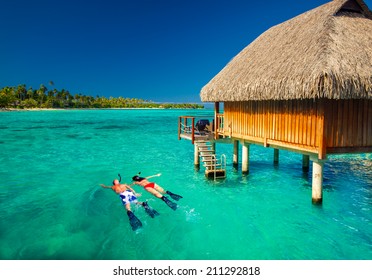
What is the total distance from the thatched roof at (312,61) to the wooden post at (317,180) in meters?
2.54

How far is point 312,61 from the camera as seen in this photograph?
10062 millimetres

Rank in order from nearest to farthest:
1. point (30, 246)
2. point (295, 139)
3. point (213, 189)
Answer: point (30, 246), point (295, 139), point (213, 189)

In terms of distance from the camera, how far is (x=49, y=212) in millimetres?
11938

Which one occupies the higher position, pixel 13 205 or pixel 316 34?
pixel 316 34

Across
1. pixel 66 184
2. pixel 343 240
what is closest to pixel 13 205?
pixel 66 184

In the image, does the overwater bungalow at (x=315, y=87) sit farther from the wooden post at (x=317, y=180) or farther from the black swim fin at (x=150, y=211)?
the black swim fin at (x=150, y=211)

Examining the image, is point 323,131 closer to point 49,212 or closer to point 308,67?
point 308,67

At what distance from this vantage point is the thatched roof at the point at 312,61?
9.42 metres

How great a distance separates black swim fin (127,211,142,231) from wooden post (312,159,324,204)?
245 inches

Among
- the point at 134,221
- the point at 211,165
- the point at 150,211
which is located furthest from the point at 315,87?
the point at 211,165

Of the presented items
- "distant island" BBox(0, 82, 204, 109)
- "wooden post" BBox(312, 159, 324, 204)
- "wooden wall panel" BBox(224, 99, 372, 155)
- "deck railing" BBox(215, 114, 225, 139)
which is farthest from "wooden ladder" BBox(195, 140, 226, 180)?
"distant island" BBox(0, 82, 204, 109)

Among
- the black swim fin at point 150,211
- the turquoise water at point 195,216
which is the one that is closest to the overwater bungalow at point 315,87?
the turquoise water at point 195,216

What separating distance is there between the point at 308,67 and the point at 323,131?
204 cm

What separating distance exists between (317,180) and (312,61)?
4096 millimetres
